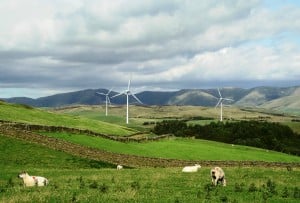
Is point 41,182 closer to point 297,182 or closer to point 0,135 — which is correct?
point 297,182

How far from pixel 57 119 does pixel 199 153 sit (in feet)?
116

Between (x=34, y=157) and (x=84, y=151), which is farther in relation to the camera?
(x=84, y=151)

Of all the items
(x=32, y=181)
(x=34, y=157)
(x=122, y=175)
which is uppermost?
(x=32, y=181)

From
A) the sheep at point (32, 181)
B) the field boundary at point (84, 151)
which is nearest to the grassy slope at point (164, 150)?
the field boundary at point (84, 151)

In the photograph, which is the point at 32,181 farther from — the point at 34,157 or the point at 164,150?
the point at 164,150

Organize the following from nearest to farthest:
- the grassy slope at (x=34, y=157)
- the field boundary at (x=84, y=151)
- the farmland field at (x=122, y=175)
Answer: the farmland field at (x=122, y=175) < the grassy slope at (x=34, y=157) < the field boundary at (x=84, y=151)

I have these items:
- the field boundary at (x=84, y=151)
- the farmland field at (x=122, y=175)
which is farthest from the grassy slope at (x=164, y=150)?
the field boundary at (x=84, y=151)

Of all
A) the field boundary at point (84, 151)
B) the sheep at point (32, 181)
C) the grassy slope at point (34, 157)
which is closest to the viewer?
the sheep at point (32, 181)

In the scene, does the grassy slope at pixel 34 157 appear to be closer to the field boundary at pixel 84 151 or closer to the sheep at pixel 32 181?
the field boundary at pixel 84 151

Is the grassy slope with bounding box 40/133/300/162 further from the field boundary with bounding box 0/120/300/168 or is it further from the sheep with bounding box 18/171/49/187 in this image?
the sheep with bounding box 18/171/49/187

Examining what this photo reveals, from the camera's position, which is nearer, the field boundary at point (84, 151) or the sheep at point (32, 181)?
the sheep at point (32, 181)

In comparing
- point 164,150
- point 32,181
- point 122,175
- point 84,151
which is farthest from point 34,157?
point 32,181

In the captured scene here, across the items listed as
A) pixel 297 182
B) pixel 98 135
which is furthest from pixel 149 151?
pixel 297 182

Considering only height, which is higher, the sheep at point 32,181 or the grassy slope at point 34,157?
the sheep at point 32,181
